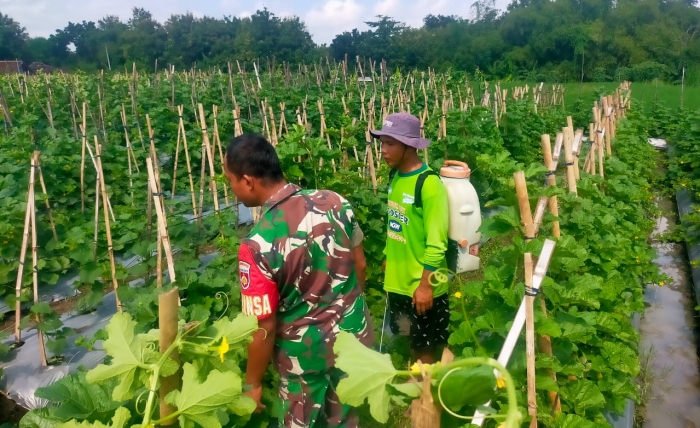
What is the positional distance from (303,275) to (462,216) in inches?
52.9

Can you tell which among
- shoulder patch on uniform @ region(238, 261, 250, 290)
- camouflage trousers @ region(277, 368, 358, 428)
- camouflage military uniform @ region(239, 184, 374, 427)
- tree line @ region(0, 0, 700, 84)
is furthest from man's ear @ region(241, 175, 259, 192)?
tree line @ region(0, 0, 700, 84)

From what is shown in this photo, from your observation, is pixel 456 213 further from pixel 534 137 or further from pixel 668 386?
pixel 534 137

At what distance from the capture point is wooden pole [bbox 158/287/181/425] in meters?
1.14

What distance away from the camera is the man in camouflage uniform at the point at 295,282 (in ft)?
6.64

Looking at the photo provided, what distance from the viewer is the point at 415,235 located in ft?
10.1

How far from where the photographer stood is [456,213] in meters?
3.07

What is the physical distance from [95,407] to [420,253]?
2.04m

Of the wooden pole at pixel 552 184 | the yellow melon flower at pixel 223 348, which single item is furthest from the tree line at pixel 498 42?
the yellow melon flower at pixel 223 348

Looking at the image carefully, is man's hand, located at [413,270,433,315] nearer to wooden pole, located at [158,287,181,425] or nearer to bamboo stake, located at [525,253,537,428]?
bamboo stake, located at [525,253,537,428]

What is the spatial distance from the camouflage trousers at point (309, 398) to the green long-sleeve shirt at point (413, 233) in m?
0.95

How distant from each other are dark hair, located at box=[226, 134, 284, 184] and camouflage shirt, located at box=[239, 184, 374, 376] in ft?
0.37

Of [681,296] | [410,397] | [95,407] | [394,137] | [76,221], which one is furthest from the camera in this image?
[76,221]

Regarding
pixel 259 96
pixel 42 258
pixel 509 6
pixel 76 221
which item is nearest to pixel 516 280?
pixel 42 258

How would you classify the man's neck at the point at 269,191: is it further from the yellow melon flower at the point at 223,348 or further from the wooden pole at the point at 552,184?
the wooden pole at the point at 552,184
